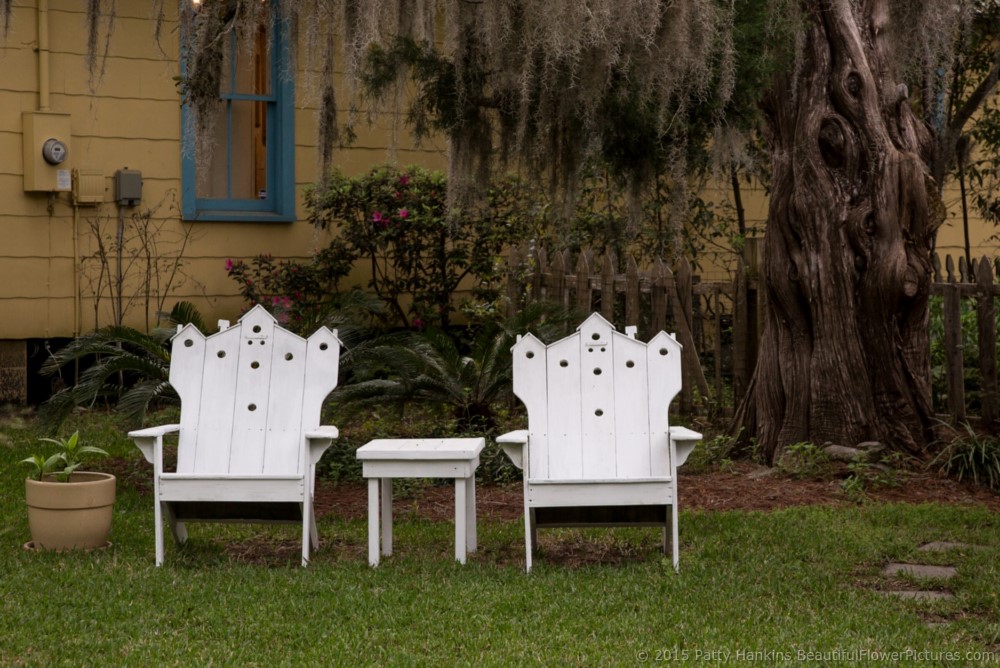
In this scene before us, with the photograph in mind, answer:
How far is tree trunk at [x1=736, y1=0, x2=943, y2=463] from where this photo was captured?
6.86 m

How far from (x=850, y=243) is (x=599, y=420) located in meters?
2.42

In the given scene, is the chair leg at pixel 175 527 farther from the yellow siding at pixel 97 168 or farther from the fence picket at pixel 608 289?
the yellow siding at pixel 97 168

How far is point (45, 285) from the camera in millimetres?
9031

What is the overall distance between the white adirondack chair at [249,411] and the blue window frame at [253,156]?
4157 millimetres

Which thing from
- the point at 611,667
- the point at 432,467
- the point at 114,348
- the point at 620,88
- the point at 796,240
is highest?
the point at 620,88

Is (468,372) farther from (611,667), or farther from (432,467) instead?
(611,667)

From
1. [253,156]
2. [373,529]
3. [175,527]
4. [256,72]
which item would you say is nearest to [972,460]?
[373,529]

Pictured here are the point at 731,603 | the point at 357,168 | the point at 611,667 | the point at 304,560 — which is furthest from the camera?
the point at 357,168

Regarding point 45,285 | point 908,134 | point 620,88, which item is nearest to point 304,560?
point 620,88

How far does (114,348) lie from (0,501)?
47.1 inches

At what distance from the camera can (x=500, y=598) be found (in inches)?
173

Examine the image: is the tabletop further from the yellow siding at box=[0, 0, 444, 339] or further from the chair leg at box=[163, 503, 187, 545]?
the yellow siding at box=[0, 0, 444, 339]

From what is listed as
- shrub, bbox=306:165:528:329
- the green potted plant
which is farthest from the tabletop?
shrub, bbox=306:165:528:329

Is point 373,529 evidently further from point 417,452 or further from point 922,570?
point 922,570
